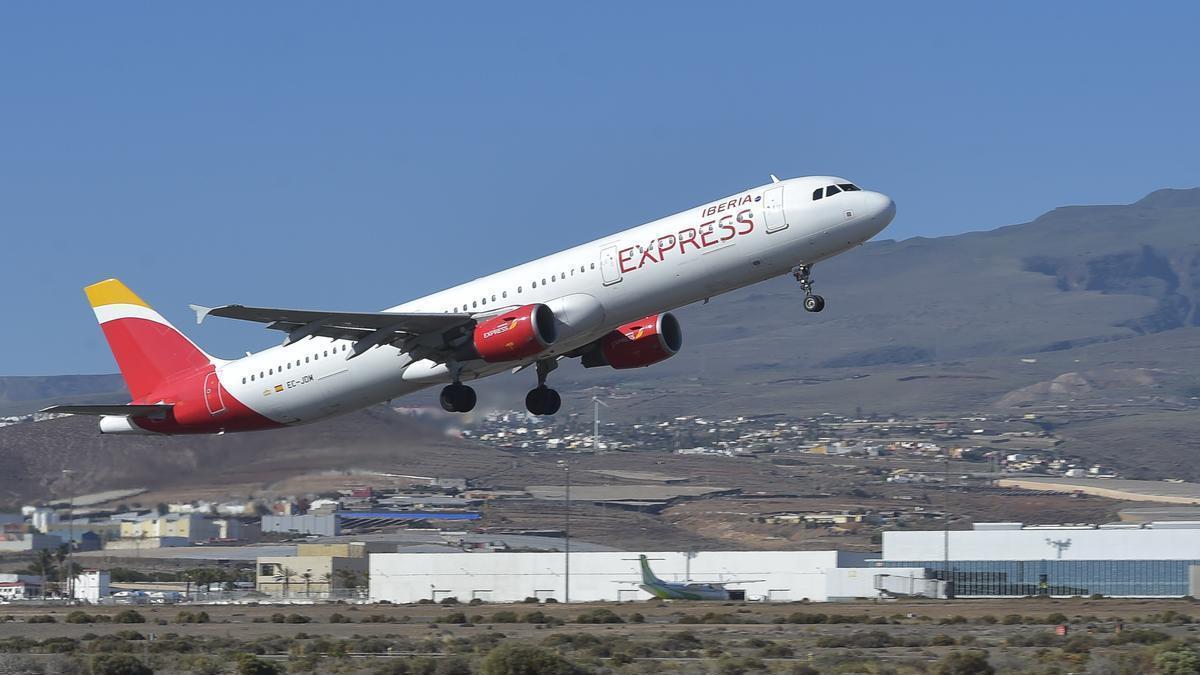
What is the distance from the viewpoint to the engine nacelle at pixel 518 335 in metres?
49.4

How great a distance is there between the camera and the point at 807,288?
160ft

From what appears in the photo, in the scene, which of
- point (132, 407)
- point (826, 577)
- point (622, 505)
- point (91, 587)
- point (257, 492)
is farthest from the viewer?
point (622, 505)

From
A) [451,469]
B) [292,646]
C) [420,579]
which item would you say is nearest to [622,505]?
[451,469]

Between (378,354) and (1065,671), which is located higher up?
(378,354)

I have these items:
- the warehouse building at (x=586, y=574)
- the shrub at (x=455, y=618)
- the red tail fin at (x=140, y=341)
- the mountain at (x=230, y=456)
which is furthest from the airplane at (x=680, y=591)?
the red tail fin at (x=140, y=341)

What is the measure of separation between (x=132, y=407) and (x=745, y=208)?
2267cm

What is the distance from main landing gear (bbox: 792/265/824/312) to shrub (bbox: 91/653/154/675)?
21.5 m

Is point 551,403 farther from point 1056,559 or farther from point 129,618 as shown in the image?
point 1056,559

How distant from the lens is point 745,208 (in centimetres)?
4872

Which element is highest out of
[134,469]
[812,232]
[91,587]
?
[812,232]

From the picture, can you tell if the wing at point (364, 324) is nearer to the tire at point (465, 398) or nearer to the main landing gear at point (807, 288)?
the tire at point (465, 398)

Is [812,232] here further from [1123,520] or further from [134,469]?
[1123,520]

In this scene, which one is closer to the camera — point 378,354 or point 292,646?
point 378,354

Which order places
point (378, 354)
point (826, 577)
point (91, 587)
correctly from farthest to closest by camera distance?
point (91, 587) < point (826, 577) < point (378, 354)
